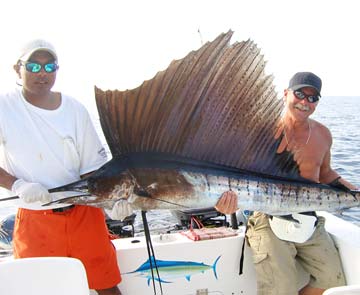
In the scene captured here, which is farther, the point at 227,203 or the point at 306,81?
the point at 306,81

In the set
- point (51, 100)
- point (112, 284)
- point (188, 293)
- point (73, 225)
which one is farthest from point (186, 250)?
point (51, 100)

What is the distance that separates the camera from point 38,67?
1.97m

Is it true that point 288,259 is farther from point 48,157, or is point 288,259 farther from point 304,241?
point 48,157

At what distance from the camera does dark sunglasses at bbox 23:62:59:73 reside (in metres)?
1.97

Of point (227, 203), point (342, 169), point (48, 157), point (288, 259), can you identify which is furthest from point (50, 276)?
point (342, 169)

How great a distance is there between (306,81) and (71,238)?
1467mm

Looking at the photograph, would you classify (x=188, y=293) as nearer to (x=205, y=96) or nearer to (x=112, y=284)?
(x=112, y=284)

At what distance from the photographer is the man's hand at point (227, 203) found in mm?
1893

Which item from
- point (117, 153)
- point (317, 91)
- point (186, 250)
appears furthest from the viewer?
point (186, 250)

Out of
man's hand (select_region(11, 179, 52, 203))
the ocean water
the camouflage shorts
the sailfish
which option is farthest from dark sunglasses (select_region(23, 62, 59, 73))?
the camouflage shorts

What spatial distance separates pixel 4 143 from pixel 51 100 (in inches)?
11.4

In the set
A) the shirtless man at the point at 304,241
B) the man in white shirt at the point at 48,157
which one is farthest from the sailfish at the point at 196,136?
the shirtless man at the point at 304,241

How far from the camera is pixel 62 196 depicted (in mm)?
1966

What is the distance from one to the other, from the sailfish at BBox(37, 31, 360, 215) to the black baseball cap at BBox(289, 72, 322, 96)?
1.62 ft
